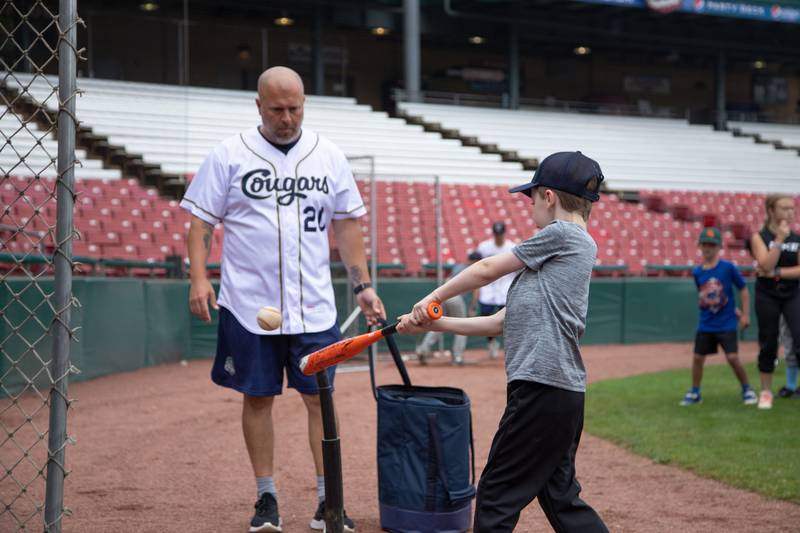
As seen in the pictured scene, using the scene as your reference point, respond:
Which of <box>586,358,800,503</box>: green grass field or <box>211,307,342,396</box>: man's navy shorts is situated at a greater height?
<box>211,307,342,396</box>: man's navy shorts

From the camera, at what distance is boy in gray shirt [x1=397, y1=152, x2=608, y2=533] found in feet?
11.4

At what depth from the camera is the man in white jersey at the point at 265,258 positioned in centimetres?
465

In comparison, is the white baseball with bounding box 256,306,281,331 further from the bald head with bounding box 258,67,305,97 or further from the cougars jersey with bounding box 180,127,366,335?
the bald head with bounding box 258,67,305,97

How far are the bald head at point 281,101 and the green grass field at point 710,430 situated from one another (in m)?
3.53

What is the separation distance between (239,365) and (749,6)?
1193 inches

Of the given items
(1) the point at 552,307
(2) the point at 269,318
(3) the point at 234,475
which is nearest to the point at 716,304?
(3) the point at 234,475

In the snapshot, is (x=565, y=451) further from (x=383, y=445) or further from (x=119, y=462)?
(x=119, y=462)

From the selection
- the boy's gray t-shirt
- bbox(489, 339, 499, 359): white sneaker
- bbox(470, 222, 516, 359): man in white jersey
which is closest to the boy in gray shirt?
the boy's gray t-shirt

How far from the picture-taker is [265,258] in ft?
15.3

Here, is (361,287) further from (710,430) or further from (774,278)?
(774,278)

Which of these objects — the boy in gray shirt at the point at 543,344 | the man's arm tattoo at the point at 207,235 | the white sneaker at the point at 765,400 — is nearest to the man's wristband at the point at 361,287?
the man's arm tattoo at the point at 207,235

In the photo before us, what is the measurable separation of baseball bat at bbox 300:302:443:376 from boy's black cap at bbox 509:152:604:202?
0.61m

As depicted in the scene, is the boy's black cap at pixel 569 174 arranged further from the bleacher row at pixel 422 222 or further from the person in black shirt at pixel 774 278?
the bleacher row at pixel 422 222

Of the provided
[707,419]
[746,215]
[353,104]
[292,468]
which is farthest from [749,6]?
[292,468]
